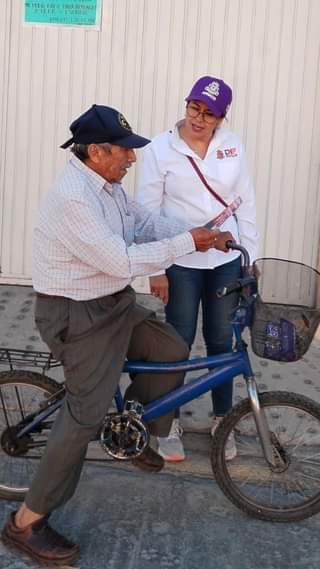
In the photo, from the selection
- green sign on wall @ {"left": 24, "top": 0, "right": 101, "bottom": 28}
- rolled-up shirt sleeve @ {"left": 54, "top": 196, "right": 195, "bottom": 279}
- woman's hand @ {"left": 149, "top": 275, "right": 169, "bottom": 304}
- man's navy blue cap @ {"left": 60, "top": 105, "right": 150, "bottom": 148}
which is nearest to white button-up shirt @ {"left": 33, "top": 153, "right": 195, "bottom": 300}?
rolled-up shirt sleeve @ {"left": 54, "top": 196, "right": 195, "bottom": 279}

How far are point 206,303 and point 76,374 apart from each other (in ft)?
3.84

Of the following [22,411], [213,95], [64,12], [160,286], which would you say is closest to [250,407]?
[160,286]

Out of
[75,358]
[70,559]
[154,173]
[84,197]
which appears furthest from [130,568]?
[154,173]

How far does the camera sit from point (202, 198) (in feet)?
13.9

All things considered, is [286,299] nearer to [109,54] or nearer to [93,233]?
[93,233]

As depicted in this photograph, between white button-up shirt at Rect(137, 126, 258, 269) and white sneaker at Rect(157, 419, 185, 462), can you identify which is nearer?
white button-up shirt at Rect(137, 126, 258, 269)

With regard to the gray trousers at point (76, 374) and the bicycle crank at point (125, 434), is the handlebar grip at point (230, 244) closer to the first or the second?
the gray trousers at point (76, 374)

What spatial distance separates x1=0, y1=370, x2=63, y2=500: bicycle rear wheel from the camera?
3.89 m

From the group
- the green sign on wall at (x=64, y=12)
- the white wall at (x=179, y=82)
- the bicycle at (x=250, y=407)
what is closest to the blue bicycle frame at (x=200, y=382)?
the bicycle at (x=250, y=407)

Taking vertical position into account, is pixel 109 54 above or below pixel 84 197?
above

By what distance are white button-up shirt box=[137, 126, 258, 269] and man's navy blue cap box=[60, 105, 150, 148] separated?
30.7 inches

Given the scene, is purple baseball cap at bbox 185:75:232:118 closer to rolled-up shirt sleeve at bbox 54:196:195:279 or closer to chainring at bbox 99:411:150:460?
rolled-up shirt sleeve at bbox 54:196:195:279

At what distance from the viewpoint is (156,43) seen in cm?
645

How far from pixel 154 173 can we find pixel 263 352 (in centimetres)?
110
